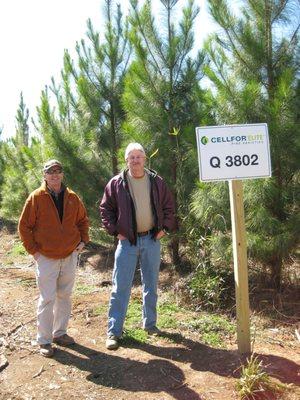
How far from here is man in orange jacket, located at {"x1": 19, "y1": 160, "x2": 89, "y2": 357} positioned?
396 centimetres

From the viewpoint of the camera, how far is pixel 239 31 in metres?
5.15

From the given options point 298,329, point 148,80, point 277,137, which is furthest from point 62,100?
point 298,329

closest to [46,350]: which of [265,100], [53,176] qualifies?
[53,176]

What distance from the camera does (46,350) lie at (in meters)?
3.96

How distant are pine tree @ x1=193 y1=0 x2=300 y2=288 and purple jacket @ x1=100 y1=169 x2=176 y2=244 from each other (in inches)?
43.1

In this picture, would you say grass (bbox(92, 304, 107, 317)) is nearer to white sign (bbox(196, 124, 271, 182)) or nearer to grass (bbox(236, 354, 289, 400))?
grass (bbox(236, 354, 289, 400))

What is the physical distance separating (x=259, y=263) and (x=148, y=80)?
2.90 m

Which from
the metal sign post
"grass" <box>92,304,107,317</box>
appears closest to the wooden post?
the metal sign post

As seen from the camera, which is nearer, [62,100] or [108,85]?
[108,85]

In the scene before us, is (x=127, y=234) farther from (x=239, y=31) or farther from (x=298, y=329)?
(x=239, y=31)

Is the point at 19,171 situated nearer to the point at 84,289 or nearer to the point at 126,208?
the point at 84,289

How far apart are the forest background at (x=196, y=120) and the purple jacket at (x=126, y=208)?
105 centimetres

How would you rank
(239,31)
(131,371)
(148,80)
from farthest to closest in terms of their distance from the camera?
(148,80) → (239,31) → (131,371)

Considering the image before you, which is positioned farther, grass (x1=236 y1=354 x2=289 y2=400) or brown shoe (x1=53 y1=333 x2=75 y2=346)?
brown shoe (x1=53 y1=333 x2=75 y2=346)
